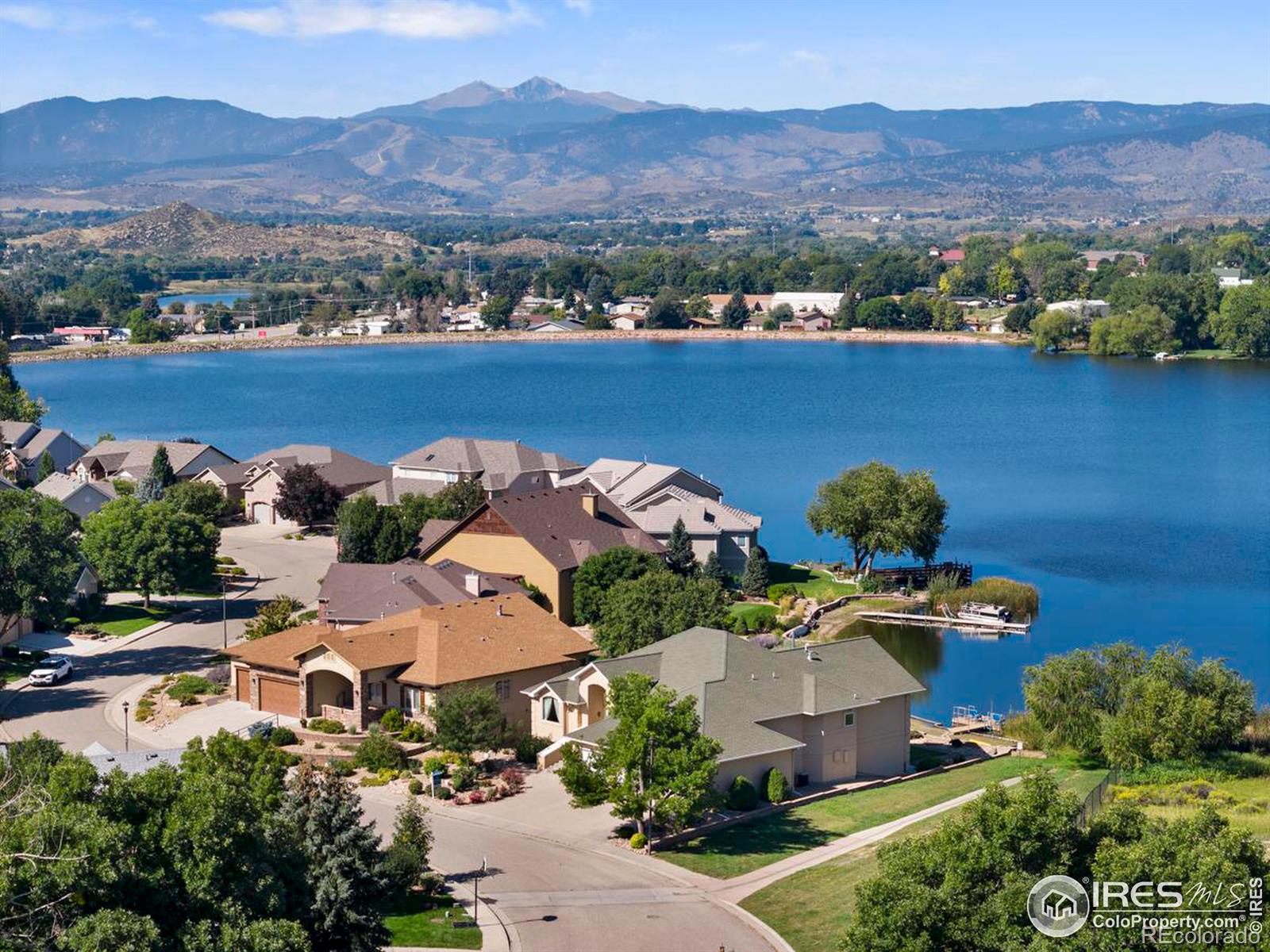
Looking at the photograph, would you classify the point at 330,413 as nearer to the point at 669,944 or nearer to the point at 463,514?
the point at 463,514

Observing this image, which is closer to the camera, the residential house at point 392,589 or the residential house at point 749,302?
the residential house at point 392,589

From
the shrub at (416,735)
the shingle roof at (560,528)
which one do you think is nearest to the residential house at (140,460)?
the shingle roof at (560,528)

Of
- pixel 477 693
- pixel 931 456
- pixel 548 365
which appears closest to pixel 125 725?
pixel 477 693

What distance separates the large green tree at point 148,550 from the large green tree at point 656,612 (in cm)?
1411

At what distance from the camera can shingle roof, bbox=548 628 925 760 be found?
33562 millimetres

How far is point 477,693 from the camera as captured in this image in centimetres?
3553

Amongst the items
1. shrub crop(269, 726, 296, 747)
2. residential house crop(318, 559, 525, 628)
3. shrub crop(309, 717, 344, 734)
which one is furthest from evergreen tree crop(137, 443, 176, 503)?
shrub crop(269, 726, 296, 747)

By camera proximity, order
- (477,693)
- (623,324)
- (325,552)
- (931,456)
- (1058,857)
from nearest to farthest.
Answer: (1058,857), (477,693), (325,552), (931,456), (623,324)

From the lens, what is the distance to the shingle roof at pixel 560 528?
5006 centimetres

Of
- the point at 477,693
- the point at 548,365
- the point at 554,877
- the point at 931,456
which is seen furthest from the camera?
the point at 548,365

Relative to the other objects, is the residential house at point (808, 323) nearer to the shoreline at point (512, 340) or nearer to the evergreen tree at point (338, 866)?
the shoreline at point (512, 340)

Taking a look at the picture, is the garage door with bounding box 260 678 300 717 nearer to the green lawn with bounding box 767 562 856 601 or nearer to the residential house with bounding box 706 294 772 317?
the green lawn with bounding box 767 562 856 601

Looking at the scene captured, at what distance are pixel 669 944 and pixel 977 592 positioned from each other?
1300 inches

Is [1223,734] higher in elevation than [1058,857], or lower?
lower
